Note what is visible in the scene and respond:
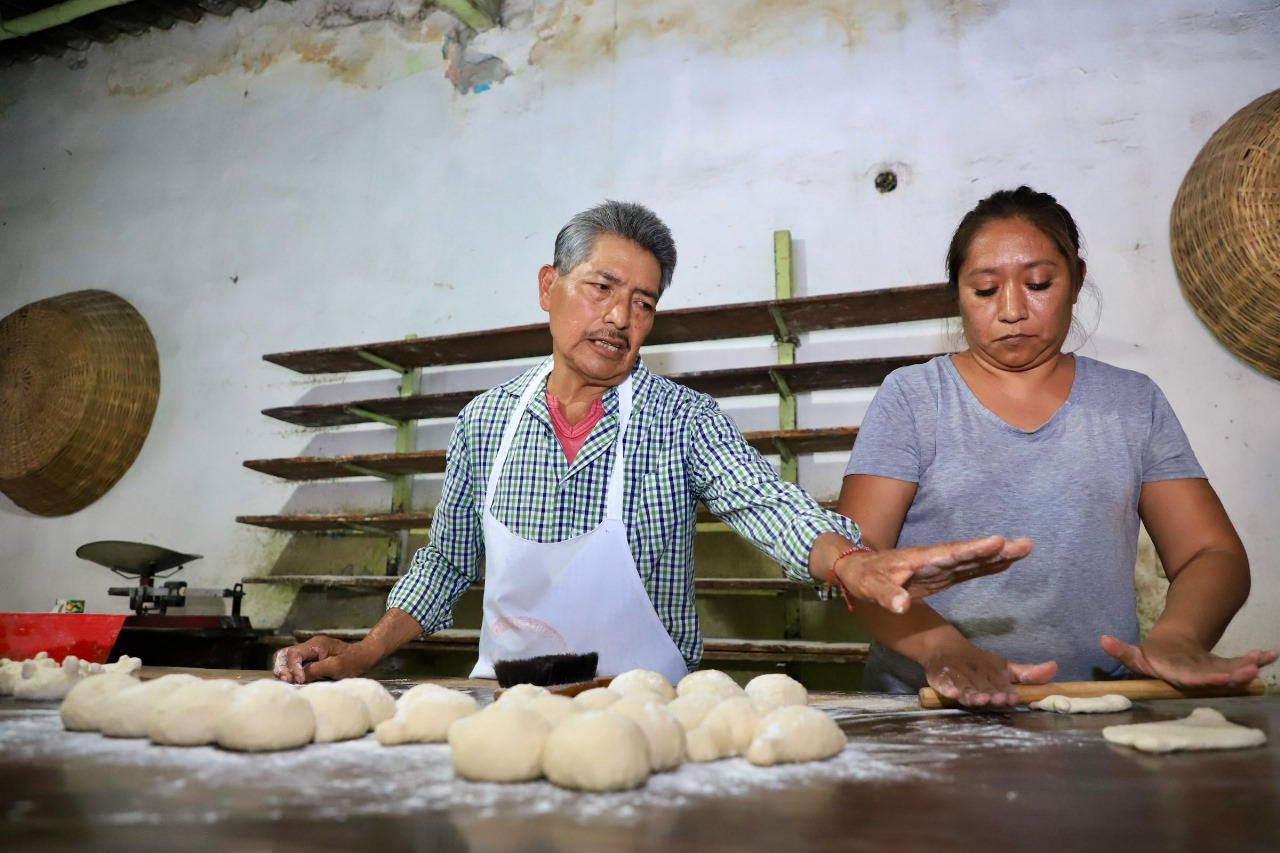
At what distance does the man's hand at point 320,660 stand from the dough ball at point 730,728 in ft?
2.79

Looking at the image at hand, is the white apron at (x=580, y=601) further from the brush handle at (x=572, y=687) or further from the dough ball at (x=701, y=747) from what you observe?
the dough ball at (x=701, y=747)

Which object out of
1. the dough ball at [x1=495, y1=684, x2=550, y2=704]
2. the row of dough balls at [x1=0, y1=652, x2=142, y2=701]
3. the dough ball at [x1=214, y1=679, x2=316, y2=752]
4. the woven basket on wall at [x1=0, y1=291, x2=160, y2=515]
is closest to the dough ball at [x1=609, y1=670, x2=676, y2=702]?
the dough ball at [x1=495, y1=684, x2=550, y2=704]

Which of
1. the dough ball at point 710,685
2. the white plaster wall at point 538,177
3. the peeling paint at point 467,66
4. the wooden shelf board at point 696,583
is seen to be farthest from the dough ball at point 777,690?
the peeling paint at point 467,66

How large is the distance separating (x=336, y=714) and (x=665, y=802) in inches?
16.7

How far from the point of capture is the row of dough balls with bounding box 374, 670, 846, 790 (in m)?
0.70

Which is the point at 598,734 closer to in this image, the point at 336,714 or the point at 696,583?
the point at 336,714

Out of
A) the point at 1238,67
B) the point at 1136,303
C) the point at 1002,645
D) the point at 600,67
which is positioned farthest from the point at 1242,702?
the point at 600,67

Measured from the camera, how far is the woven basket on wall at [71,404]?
3873mm

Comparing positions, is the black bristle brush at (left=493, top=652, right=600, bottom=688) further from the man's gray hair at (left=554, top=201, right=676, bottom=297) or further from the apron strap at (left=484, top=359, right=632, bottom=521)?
the man's gray hair at (left=554, top=201, right=676, bottom=297)

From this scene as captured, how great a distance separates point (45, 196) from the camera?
4.51 meters

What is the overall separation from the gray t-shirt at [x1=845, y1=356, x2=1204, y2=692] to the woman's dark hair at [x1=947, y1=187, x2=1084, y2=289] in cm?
21

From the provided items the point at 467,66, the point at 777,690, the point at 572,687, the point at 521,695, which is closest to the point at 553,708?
the point at 521,695

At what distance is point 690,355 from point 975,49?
1419 millimetres

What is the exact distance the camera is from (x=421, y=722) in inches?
35.9
